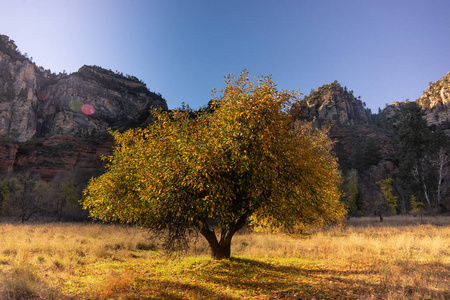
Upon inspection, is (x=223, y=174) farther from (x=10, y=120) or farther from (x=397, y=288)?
(x=10, y=120)

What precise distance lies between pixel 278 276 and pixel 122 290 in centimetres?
581

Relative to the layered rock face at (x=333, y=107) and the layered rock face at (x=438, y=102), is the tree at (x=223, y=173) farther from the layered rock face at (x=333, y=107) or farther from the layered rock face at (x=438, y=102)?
the layered rock face at (x=333, y=107)

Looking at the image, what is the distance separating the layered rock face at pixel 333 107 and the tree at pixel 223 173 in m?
118

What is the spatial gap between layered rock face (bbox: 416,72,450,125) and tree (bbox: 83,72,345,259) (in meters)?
112

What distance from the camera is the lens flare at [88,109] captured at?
132 meters

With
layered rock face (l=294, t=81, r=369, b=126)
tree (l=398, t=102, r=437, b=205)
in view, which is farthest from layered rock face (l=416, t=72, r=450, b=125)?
tree (l=398, t=102, r=437, b=205)

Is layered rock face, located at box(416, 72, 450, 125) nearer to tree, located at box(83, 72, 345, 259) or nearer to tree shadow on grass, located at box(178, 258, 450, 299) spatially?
tree shadow on grass, located at box(178, 258, 450, 299)

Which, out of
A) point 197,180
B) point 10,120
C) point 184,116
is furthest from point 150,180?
point 10,120

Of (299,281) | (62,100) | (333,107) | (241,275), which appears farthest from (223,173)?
(62,100)

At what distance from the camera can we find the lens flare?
132 metres

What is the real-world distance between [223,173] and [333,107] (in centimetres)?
13719

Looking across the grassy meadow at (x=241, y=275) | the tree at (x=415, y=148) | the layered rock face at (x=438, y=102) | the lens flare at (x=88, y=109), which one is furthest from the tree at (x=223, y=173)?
the lens flare at (x=88, y=109)

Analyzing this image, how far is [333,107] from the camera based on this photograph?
13025 centimetres

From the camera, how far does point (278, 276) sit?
963 cm
